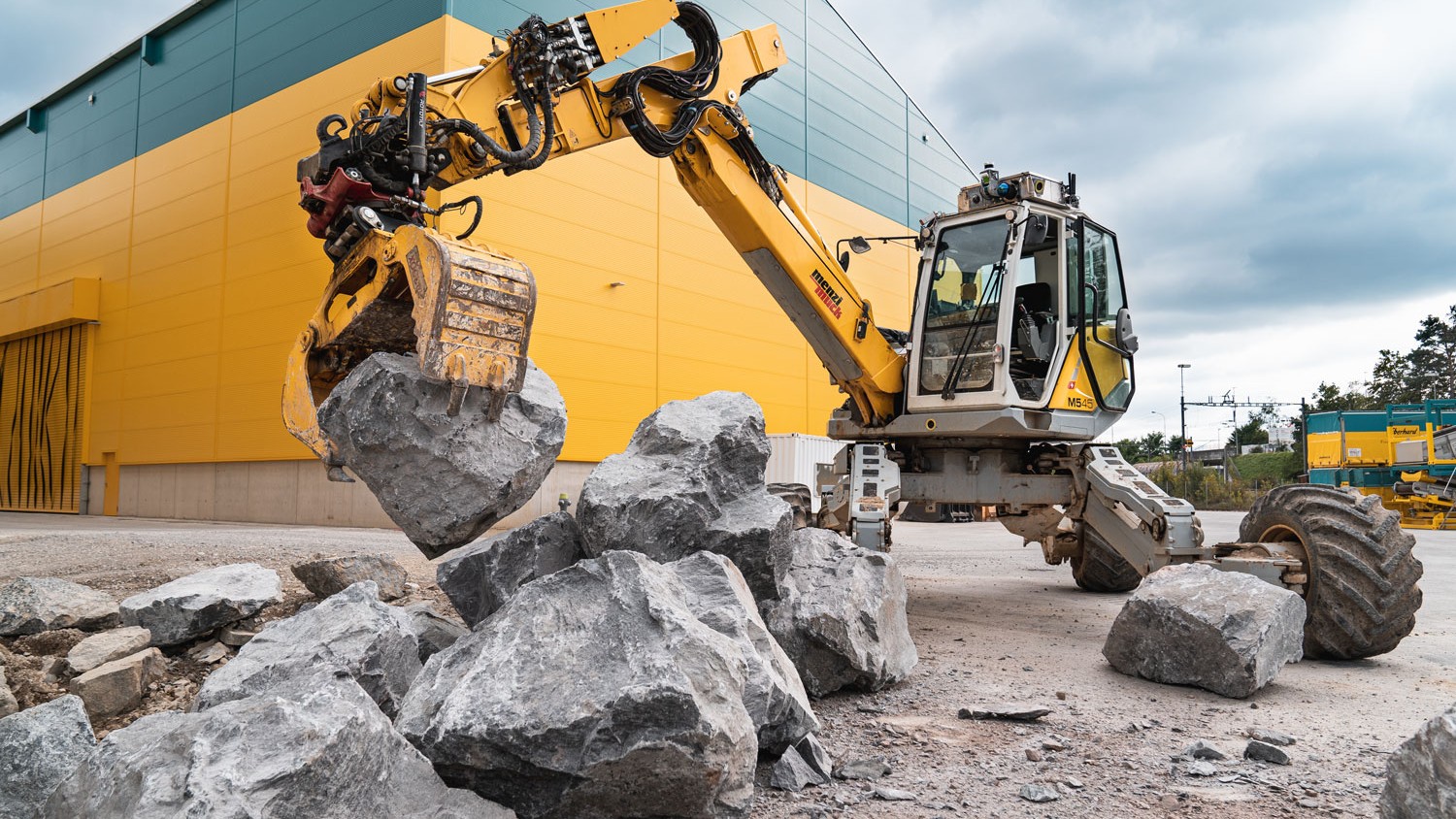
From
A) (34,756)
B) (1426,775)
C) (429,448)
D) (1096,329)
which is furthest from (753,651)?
(1096,329)

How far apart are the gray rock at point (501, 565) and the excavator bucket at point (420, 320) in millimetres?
643

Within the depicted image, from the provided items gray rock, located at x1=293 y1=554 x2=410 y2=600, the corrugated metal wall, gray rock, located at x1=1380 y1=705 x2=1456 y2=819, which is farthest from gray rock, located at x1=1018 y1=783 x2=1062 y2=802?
the corrugated metal wall

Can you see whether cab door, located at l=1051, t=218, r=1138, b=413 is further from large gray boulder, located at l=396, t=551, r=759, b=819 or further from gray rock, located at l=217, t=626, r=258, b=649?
gray rock, located at l=217, t=626, r=258, b=649

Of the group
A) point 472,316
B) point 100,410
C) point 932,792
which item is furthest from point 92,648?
point 100,410

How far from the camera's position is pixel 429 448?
12.4ft

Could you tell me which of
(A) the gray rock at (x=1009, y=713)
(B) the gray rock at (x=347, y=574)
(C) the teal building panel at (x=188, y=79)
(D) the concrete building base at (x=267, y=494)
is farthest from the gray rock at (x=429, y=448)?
(C) the teal building panel at (x=188, y=79)

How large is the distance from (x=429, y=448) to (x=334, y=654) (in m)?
0.90

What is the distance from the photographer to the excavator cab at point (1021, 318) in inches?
253

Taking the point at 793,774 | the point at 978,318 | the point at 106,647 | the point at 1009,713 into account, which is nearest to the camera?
the point at 793,774

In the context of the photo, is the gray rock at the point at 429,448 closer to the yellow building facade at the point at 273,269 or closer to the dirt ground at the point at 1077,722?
the dirt ground at the point at 1077,722

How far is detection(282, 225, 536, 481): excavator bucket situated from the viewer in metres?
3.54

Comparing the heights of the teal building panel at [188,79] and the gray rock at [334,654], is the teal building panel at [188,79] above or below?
above

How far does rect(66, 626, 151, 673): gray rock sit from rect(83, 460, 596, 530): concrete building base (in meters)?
10.0

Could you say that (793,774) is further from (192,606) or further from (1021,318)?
(1021,318)
